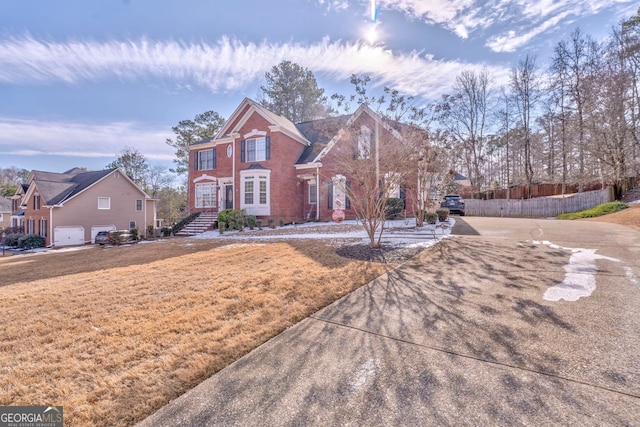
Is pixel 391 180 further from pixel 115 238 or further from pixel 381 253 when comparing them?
pixel 115 238

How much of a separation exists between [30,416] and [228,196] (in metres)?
19.2

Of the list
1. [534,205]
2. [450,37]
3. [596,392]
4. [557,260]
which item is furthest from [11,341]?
[534,205]

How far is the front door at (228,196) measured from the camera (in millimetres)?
20375

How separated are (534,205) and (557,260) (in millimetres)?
20857

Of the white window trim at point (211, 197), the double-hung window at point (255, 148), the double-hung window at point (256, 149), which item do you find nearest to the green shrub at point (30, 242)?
the white window trim at point (211, 197)

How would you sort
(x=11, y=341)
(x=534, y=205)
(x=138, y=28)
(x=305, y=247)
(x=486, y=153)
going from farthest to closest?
(x=486, y=153) < (x=534, y=205) < (x=138, y=28) < (x=305, y=247) < (x=11, y=341)

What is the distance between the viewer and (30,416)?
217 cm

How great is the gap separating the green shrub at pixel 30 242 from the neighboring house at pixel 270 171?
1518 cm

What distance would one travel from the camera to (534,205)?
22344mm

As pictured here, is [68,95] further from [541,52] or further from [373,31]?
[541,52]

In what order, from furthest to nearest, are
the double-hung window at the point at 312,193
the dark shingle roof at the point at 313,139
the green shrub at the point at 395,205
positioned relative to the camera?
the double-hung window at the point at 312,193 < the dark shingle roof at the point at 313,139 < the green shrub at the point at 395,205

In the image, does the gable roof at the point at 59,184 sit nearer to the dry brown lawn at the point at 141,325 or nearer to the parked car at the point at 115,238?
the parked car at the point at 115,238

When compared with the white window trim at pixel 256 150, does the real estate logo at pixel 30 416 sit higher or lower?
lower

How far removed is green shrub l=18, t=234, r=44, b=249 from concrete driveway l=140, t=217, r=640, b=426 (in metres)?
30.6
